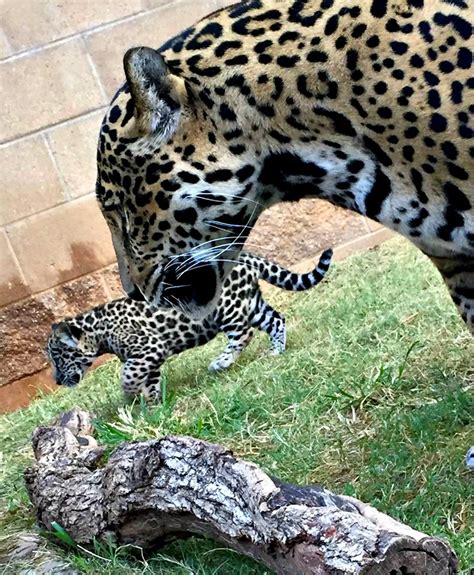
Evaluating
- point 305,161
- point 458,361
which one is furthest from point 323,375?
point 305,161

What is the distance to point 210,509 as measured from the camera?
331 centimetres

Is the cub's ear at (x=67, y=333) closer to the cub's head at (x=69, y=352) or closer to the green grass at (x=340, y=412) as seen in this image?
the cub's head at (x=69, y=352)

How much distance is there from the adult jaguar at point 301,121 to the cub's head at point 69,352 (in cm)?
374

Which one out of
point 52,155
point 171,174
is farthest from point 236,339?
point 171,174

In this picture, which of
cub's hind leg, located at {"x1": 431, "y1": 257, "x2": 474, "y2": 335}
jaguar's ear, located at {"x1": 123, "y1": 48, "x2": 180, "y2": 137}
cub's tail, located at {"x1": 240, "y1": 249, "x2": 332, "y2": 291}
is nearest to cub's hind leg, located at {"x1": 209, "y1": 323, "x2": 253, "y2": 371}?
cub's tail, located at {"x1": 240, "y1": 249, "x2": 332, "y2": 291}

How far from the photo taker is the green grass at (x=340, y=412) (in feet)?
12.4

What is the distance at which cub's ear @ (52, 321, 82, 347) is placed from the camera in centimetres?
717

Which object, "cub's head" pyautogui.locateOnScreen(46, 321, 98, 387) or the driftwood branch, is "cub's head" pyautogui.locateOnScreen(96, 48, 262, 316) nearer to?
the driftwood branch

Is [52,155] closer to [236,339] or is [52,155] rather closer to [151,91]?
[236,339]

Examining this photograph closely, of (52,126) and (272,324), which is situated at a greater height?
(52,126)

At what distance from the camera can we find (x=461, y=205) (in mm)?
3279

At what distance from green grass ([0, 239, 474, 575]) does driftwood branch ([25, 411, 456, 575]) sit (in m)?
0.16

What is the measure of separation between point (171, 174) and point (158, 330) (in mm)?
3569

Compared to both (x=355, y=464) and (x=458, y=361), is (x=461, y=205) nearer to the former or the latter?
(x=355, y=464)
